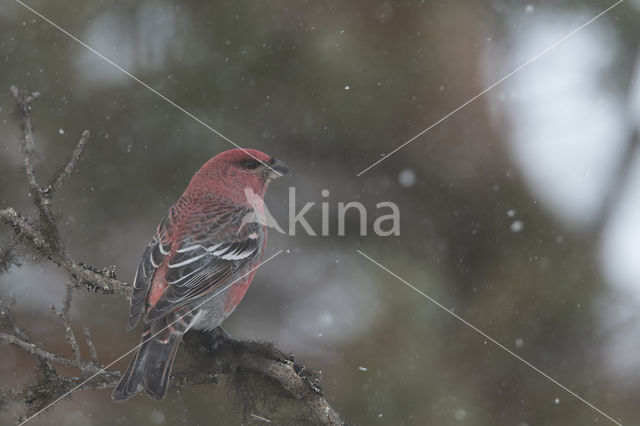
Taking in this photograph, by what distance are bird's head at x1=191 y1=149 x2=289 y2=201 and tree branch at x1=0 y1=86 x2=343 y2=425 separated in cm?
76

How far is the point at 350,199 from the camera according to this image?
14.0 ft

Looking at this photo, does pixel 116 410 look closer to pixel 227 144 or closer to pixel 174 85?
pixel 227 144

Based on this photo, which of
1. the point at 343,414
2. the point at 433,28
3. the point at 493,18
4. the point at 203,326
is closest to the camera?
the point at 203,326

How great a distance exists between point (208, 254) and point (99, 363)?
0.76 m

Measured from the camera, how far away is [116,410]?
3842 millimetres

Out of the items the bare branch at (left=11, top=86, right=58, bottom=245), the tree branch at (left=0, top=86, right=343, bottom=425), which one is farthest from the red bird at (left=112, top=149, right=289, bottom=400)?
the bare branch at (left=11, top=86, right=58, bottom=245)

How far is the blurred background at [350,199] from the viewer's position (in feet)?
12.8

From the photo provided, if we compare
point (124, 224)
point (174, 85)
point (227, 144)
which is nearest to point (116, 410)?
point (124, 224)

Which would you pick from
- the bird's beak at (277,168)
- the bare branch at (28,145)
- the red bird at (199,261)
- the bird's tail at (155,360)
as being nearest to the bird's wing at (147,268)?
the red bird at (199,261)

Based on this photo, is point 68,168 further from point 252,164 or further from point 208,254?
point 252,164

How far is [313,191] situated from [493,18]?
1.79m

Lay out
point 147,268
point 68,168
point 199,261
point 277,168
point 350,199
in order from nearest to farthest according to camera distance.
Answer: point 68,168
point 147,268
point 199,261
point 277,168
point 350,199

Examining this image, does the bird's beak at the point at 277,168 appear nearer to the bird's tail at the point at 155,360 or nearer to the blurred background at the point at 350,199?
the blurred background at the point at 350,199

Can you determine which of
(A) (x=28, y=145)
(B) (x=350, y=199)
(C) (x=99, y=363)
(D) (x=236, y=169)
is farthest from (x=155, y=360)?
(B) (x=350, y=199)
